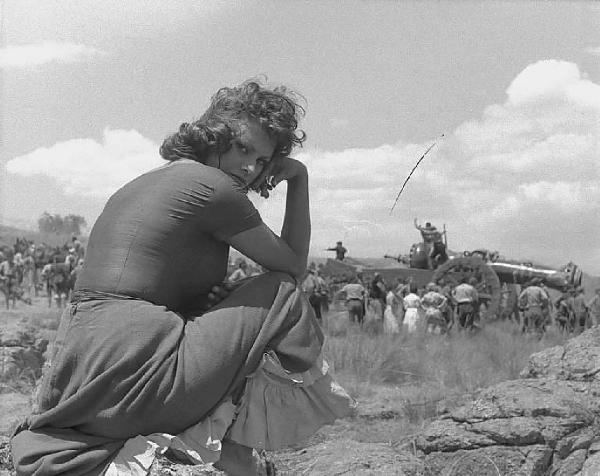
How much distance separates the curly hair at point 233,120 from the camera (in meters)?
2.31

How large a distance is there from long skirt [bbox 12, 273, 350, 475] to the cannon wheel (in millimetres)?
14872

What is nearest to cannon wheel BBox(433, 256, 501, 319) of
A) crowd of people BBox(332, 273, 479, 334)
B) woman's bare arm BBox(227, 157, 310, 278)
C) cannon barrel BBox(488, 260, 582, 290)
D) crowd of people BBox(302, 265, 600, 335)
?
cannon barrel BBox(488, 260, 582, 290)

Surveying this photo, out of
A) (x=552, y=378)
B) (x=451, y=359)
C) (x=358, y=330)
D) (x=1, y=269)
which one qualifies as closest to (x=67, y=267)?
(x=1, y=269)

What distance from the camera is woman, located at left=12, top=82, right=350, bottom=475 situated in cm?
208

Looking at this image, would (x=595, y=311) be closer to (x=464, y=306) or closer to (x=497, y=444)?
(x=464, y=306)

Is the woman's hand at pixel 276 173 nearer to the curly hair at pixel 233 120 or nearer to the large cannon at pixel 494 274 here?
the curly hair at pixel 233 120

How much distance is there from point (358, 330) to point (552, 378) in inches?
284

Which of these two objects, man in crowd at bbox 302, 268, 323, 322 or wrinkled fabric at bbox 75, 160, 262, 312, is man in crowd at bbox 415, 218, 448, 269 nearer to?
man in crowd at bbox 302, 268, 323, 322

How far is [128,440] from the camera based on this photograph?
2117mm

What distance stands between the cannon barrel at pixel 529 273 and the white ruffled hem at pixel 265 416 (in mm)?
16193

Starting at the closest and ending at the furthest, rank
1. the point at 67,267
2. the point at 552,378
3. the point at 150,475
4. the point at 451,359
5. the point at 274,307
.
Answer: the point at 150,475 < the point at 274,307 < the point at 552,378 < the point at 451,359 < the point at 67,267

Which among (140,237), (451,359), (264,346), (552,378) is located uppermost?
(140,237)

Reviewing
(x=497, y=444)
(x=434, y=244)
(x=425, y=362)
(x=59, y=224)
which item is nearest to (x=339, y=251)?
(x=434, y=244)

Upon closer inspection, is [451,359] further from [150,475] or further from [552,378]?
[150,475]
